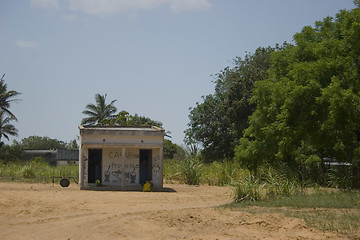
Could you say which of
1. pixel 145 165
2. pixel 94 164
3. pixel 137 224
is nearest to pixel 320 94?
pixel 137 224

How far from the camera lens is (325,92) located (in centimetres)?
1588

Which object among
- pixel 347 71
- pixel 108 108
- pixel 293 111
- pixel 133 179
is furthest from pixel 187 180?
pixel 108 108

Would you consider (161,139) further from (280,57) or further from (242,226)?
(242,226)

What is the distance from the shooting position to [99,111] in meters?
50.8

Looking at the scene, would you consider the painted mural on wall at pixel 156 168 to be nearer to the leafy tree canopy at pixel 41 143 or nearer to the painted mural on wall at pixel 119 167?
the painted mural on wall at pixel 119 167

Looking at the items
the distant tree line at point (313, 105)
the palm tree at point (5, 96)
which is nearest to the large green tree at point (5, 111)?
the palm tree at point (5, 96)

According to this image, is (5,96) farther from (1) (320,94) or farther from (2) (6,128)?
(1) (320,94)

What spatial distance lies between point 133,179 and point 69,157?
27.8 meters

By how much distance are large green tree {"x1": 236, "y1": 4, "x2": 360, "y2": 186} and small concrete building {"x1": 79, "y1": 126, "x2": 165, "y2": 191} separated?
6441 mm

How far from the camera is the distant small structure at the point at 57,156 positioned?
171 feet

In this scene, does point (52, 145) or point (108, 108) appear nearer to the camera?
point (108, 108)

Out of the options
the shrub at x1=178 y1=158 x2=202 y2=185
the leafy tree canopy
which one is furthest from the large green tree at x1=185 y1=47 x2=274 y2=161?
the leafy tree canopy

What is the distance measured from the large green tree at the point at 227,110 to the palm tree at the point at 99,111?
40.4 feet

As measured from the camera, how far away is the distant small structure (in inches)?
2048
